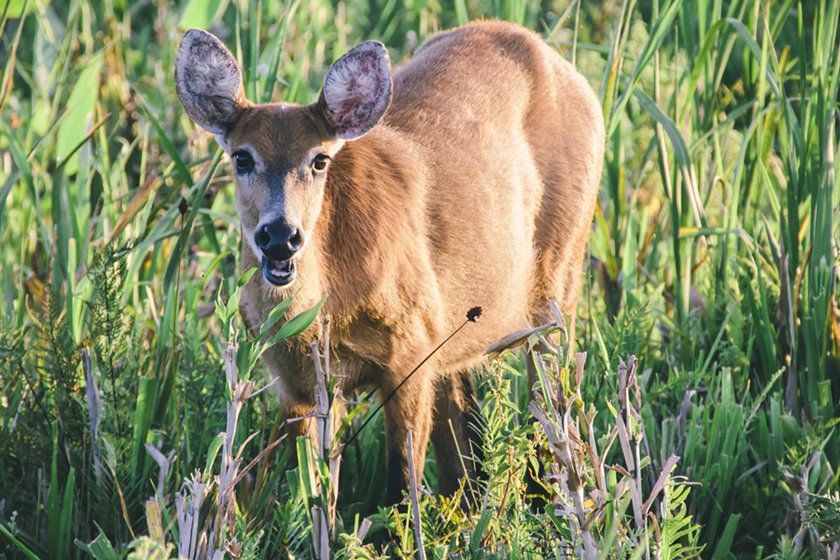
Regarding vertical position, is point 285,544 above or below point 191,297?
below

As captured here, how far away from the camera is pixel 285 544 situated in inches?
135

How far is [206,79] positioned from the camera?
404 cm

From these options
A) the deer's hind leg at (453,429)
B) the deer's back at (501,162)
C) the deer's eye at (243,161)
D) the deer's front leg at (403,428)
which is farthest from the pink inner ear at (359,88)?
the deer's hind leg at (453,429)

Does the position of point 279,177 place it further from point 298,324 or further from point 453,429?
point 453,429

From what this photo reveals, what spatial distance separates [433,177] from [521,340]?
4.79 feet

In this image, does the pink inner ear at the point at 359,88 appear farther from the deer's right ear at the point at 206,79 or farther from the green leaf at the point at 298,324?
the green leaf at the point at 298,324

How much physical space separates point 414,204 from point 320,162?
535 millimetres

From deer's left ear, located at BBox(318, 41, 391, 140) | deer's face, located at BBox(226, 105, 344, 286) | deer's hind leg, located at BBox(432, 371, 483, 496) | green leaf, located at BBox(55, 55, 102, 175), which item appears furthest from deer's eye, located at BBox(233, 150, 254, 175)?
deer's hind leg, located at BBox(432, 371, 483, 496)

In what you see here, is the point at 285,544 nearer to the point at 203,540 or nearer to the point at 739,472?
the point at 203,540

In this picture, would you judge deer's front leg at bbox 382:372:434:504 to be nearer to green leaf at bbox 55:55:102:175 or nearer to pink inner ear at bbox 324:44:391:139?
pink inner ear at bbox 324:44:391:139

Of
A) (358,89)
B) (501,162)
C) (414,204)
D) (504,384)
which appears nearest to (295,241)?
(358,89)

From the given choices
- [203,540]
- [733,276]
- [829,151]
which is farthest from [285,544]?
[733,276]

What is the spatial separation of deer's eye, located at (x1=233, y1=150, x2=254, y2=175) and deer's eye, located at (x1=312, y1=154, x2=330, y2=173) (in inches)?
8.0

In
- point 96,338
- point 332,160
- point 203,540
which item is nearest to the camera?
point 203,540
